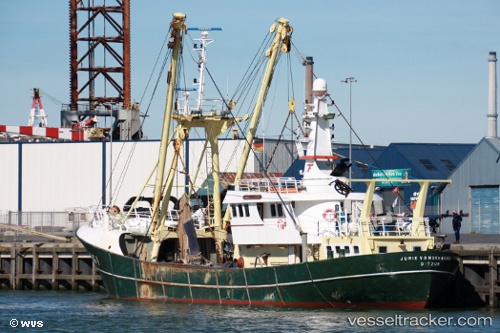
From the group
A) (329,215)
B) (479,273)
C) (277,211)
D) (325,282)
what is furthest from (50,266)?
(479,273)

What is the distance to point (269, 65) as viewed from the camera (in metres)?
45.2

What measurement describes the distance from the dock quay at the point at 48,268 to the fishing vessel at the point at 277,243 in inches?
197

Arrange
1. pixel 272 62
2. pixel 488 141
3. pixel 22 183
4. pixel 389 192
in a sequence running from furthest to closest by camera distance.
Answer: pixel 22 183 < pixel 389 192 < pixel 488 141 < pixel 272 62

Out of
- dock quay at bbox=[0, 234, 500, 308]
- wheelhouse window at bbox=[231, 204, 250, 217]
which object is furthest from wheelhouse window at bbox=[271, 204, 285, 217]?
dock quay at bbox=[0, 234, 500, 308]

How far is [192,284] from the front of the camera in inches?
1649

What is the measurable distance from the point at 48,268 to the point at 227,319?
58.1ft

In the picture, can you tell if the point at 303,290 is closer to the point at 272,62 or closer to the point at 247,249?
the point at 247,249

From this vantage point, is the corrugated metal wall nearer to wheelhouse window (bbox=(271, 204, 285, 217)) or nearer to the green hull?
the green hull

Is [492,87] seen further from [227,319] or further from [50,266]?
[227,319]

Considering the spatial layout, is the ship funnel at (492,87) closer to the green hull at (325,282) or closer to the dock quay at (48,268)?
the dock quay at (48,268)

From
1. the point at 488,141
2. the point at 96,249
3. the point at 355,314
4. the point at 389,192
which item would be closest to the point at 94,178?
the point at 389,192

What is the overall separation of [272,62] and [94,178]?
32.3 m

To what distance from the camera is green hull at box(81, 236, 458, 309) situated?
3750cm

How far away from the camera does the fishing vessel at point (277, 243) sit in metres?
38.0
